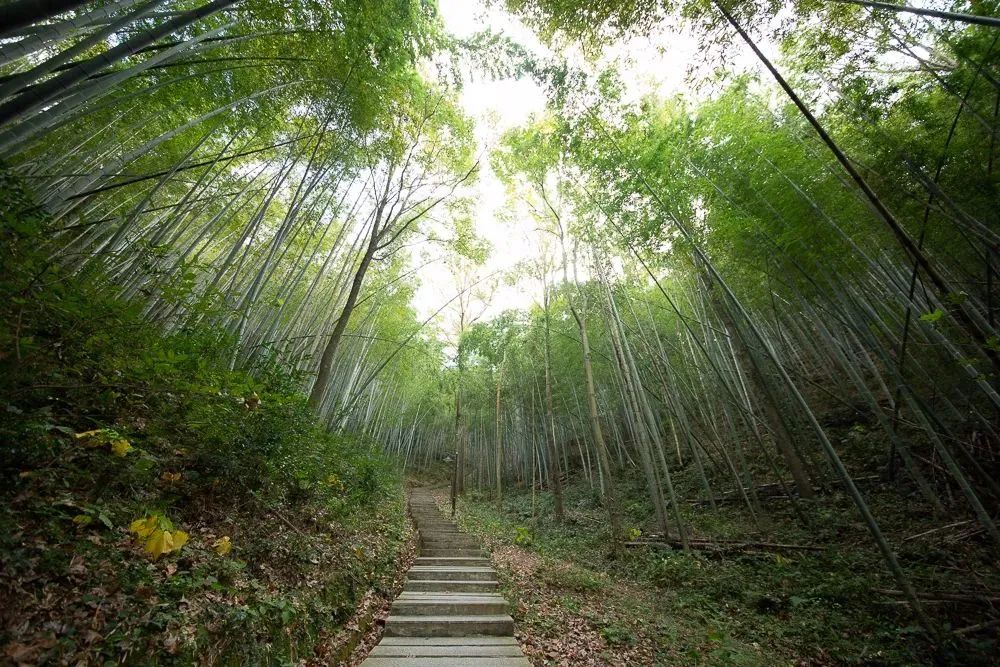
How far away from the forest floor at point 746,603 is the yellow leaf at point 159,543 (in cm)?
260

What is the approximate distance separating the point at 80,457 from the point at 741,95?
754 cm

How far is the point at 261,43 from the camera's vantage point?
394cm

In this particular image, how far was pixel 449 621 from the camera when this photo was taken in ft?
9.81

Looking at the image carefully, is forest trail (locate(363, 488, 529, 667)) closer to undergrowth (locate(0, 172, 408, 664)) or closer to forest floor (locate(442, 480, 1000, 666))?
forest floor (locate(442, 480, 1000, 666))

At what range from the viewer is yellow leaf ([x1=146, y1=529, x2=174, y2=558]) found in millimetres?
1818

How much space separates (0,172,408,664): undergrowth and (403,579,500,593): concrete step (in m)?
0.59

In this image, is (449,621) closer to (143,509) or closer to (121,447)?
(143,509)

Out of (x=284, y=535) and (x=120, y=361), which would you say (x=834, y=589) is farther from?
(x=120, y=361)

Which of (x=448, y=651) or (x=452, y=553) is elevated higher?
(x=452, y=553)

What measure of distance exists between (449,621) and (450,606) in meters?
0.25

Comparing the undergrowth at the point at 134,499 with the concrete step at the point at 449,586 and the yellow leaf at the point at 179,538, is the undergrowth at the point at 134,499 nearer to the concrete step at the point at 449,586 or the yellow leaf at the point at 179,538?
the yellow leaf at the point at 179,538

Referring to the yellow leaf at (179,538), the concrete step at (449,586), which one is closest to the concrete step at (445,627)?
the concrete step at (449,586)

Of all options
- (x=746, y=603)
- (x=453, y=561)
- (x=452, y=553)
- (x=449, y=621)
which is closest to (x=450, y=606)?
(x=449, y=621)

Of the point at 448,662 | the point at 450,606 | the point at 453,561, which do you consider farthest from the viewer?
the point at 453,561
